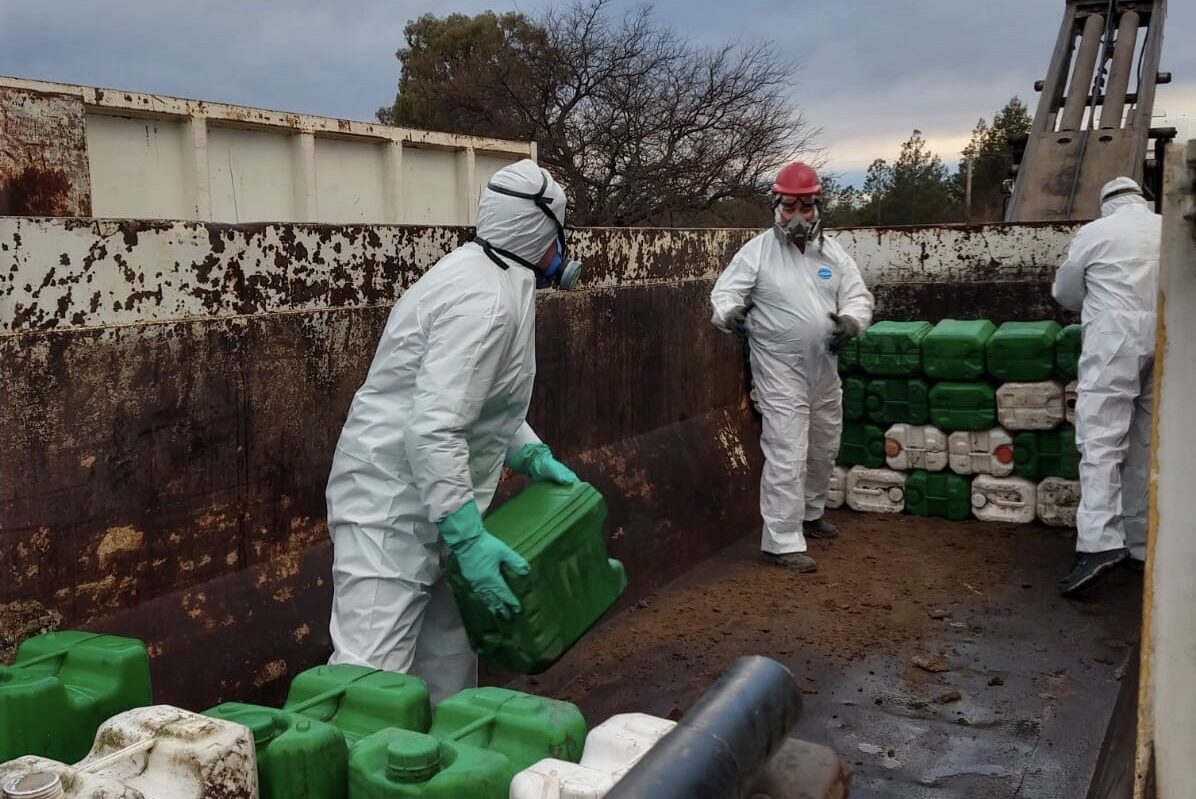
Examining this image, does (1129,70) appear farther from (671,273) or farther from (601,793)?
(601,793)

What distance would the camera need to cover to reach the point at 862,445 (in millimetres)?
5836

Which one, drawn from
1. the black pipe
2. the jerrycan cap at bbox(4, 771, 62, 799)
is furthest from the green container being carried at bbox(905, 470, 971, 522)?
the jerrycan cap at bbox(4, 771, 62, 799)

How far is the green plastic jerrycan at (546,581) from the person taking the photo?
2.59 metres

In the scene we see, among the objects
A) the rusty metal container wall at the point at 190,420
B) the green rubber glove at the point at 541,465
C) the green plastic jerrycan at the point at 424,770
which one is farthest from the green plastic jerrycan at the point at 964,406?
the green plastic jerrycan at the point at 424,770

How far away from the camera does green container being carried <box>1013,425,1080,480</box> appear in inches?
211

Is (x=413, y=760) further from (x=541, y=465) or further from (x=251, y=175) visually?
(x=251, y=175)

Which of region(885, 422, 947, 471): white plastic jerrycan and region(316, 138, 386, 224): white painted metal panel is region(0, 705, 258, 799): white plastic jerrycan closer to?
region(885, 422, 947, 471): white plastic jerrycan

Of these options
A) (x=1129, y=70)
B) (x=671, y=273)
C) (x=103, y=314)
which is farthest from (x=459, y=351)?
(x=1129, y=70)

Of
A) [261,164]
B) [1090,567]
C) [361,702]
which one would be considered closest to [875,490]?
[1090,567]

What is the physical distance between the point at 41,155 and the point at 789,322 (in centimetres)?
330

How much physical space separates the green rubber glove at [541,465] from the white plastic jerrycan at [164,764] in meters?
1.44

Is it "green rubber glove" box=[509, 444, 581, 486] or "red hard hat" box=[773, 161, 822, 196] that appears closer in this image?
"green rubber glove" box=[509, 444, 581, 486]

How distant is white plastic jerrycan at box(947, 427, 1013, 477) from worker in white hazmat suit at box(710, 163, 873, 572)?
925 millimetres

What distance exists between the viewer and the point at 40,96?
8.94ft
